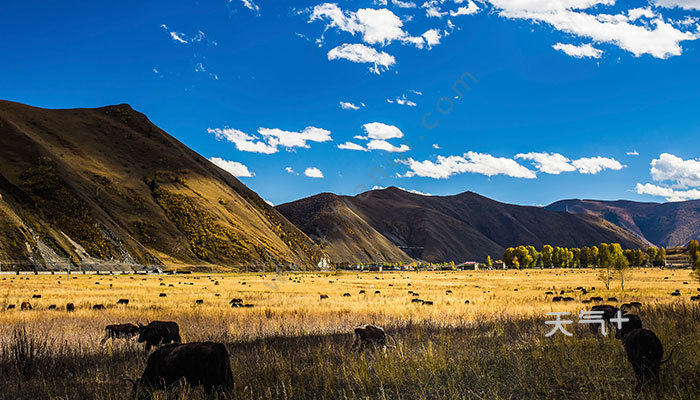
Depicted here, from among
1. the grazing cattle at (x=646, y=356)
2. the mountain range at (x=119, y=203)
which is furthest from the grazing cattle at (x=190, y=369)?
the mountain range at (x=119, y=203)

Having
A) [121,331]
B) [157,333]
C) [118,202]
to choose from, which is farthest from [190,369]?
[118,202]

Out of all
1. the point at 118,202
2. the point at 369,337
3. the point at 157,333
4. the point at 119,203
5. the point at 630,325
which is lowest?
the point at 369,337

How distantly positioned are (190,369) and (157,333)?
19.2 feet

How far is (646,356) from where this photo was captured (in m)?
7.63

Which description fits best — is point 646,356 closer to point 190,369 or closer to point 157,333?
point 190,369

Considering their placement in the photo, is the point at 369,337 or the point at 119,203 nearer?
the point at 369,337

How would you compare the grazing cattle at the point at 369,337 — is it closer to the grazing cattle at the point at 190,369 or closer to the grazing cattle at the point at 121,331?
the grazing cattle at the point at 190,369

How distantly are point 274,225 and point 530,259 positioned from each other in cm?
10201

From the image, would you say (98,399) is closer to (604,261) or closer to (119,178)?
(604,261)

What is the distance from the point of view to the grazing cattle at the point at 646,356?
24.8ft

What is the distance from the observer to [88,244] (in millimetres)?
96875

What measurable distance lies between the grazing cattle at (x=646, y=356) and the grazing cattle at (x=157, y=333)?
1109 cm

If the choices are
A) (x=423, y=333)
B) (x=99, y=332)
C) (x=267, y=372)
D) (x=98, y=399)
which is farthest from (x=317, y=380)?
(x=99, y=332)

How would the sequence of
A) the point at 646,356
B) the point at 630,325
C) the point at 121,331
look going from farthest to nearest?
the point at 121,331 → the point at 630,325 → the point at 646,356
